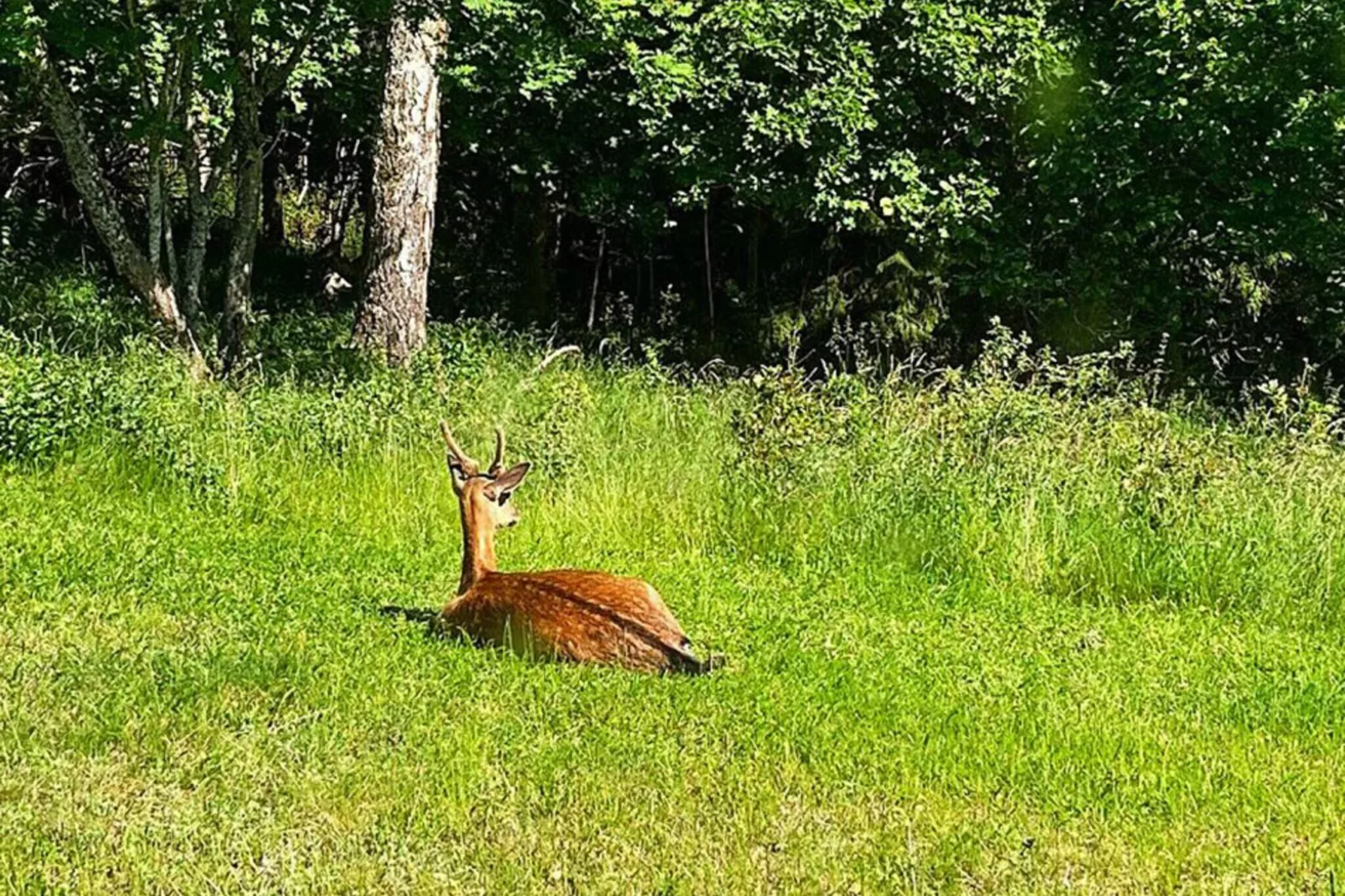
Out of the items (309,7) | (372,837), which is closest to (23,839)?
(372,837)

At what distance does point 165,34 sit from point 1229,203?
10.9m

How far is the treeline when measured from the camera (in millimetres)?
12266

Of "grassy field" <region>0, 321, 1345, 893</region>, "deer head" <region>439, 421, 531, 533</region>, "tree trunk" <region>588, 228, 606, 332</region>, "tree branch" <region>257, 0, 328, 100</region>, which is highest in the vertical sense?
"tree branch" <region>257, 0, 328, 100</region>

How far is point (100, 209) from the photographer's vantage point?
474 inches

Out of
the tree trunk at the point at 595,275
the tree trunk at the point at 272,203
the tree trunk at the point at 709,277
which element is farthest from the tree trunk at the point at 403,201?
the tree trunk at the point at 272,203

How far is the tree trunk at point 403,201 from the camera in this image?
11.8 meters

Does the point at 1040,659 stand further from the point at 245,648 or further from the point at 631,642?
the point at 245,648

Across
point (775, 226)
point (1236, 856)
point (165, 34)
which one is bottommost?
point (1236, 856)

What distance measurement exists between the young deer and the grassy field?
0.39ft

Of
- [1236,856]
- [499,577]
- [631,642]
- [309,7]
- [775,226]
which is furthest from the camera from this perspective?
[775,226]

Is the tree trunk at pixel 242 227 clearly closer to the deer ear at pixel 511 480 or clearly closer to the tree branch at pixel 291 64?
the tree branch at pixel 291 64

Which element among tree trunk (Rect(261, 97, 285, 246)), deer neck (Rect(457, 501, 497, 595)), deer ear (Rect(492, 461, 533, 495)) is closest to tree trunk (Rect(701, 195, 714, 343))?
tree trunk (Rect(261, 97, 285, 246))

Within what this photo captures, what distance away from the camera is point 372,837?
390cm

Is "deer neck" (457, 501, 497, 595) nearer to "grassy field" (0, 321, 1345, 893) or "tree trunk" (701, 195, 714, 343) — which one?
"grassy field" (0, 321, 1345, 893)
